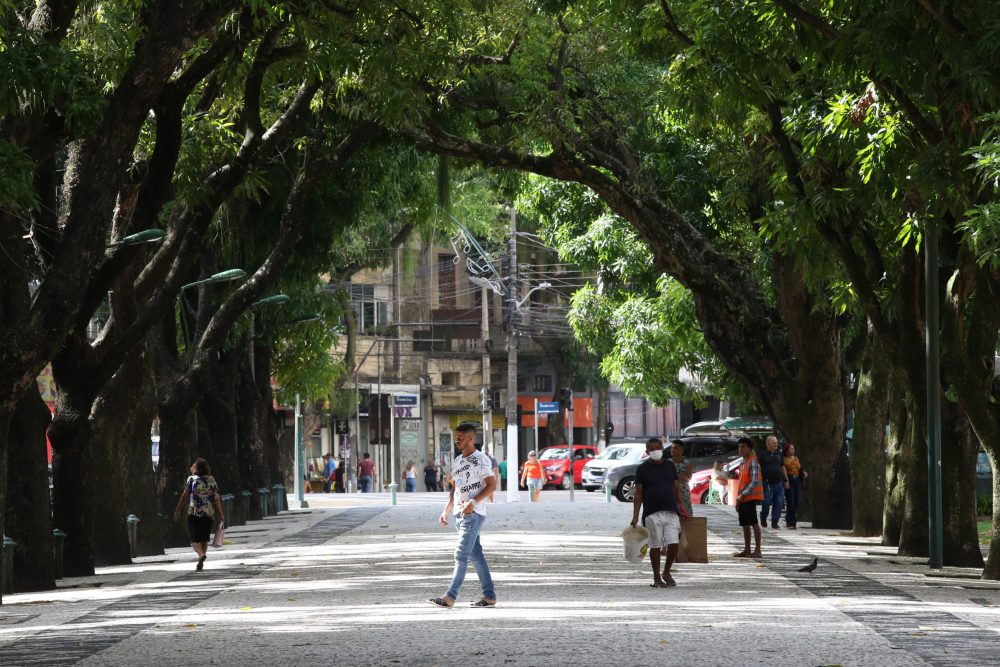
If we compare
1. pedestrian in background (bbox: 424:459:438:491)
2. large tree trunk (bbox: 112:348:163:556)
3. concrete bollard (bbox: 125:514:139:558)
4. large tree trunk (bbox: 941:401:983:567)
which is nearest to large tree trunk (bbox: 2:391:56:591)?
large tree trunk (bbox: 112:348:163:556)

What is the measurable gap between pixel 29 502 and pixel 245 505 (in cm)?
1546

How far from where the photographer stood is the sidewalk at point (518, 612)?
417 inches

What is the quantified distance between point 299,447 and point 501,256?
79.8ft

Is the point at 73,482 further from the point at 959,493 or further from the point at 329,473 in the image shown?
the point at 329,473

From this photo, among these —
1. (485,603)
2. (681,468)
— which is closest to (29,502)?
(485,603)

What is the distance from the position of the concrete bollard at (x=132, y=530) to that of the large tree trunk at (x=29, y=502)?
418 centimetres

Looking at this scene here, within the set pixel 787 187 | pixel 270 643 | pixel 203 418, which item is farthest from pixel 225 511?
pixel 270 643

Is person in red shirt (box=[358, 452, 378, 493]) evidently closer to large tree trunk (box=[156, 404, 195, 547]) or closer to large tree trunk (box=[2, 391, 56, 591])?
large tree trunk (box=[156, 404, 195, 547])

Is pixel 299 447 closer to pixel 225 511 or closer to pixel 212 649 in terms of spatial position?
pixel 225 511

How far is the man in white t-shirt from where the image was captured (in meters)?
13.4

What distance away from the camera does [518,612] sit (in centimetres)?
1325

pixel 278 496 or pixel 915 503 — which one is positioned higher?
pixel 915 503

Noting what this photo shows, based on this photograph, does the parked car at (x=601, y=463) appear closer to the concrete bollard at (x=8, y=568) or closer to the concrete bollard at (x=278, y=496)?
the concrete bollard at (x=278, y=496)

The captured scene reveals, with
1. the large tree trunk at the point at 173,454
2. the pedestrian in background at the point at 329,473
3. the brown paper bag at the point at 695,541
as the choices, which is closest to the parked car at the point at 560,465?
the pedestrian in background at the point at 329,473
